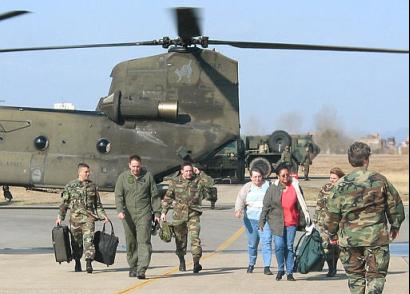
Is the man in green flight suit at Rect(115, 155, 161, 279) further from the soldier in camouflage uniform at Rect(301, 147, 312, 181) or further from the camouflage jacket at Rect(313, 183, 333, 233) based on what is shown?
the soldier in camouflage uniform at Rect(301, 147, 312, 181)

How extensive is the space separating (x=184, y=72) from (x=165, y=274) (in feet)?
23.0

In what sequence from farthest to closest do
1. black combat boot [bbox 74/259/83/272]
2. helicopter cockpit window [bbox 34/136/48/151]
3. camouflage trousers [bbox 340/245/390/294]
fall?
1. helicopter cockpit window [bbox 34/136/48/151]
2. black combat boot [bbox 74/259/83/272]
3. camouflage trousers [bbox 340/245/390/294]

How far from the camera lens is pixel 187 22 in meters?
13.8

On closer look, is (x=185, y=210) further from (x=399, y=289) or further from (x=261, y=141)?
(x=261, y=141)

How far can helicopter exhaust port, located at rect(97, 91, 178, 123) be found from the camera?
1786 cm

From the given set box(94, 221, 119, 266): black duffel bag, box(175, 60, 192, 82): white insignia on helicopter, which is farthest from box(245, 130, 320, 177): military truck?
box(94, 221, 119, 266): black duffel bag

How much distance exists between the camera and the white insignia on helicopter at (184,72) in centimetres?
1756

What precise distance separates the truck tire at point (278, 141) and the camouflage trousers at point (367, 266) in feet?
116

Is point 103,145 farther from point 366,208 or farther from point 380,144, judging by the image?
point 380,144

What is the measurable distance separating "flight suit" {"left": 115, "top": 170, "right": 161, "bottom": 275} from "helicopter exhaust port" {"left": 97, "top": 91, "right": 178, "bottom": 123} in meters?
6.41

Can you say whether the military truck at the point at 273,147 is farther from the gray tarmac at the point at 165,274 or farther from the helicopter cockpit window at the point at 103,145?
the gray tarmac at the point at 165,274

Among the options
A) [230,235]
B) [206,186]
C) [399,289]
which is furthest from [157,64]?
[399,289]

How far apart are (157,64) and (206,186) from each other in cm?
Answer: 644

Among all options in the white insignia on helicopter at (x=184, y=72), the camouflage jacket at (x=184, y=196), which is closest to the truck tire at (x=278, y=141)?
the white insignia on helicopter at (x=184, y=72)
